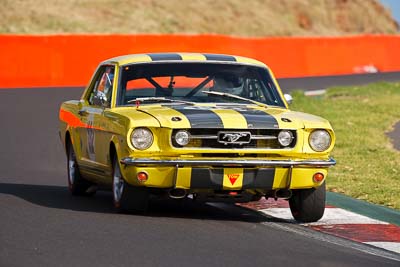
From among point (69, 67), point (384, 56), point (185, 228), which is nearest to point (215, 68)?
point (185, 228)

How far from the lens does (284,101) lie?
10.5 meters

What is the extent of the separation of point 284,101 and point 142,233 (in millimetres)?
2457

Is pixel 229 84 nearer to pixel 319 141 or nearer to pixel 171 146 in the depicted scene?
pixel 319 141

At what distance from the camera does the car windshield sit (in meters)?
10.2

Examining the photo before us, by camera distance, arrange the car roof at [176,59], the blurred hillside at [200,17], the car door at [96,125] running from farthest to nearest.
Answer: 1. the blurred hillside at [200,17]
2. the car roof at [176,59]
3. the car door at [96,125]

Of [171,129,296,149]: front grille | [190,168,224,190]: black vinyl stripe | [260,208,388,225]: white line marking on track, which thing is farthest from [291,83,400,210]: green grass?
[190,168,224,190]: black vinyl stripe

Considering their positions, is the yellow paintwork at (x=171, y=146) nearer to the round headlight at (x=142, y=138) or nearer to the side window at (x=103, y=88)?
the round headlight at (x=142, y=138)

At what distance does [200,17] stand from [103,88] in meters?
40.7

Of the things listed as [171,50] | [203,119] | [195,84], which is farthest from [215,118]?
[171,50]

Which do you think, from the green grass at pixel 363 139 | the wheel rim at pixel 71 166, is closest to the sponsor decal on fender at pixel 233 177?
the green grass at pixel 363 139

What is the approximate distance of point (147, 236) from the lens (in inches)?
329

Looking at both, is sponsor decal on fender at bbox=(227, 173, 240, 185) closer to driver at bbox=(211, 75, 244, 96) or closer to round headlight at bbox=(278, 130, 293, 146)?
round headlight at bbox=(278, 130, 293, 146)

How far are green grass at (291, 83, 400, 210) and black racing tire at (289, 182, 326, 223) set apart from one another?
4.33ft

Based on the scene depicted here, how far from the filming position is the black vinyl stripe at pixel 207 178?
899cm
